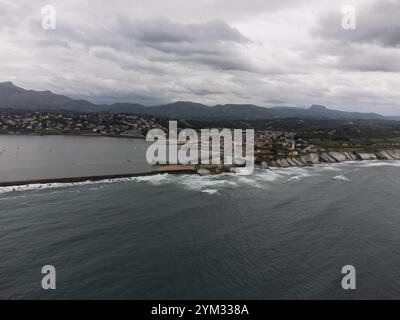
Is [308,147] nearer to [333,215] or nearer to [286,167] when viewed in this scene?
[286,167]

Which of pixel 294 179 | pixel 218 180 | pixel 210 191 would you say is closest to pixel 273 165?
pixel 294 179

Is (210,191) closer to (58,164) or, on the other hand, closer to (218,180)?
(218,180)

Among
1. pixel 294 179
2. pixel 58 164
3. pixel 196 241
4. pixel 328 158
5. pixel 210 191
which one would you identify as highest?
pixel 328 158

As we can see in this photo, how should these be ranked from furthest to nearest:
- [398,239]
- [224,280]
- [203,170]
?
[203,170]
[398,239]
[224,280]

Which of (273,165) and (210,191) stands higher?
(273,165)

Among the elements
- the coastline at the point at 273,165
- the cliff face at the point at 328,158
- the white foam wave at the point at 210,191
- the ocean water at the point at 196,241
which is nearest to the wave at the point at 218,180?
the white foam wave at the point at 210,191

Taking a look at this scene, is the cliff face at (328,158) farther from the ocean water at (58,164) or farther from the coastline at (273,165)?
the ocean water at (58,164)

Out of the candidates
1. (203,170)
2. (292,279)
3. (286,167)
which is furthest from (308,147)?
(292,279)
